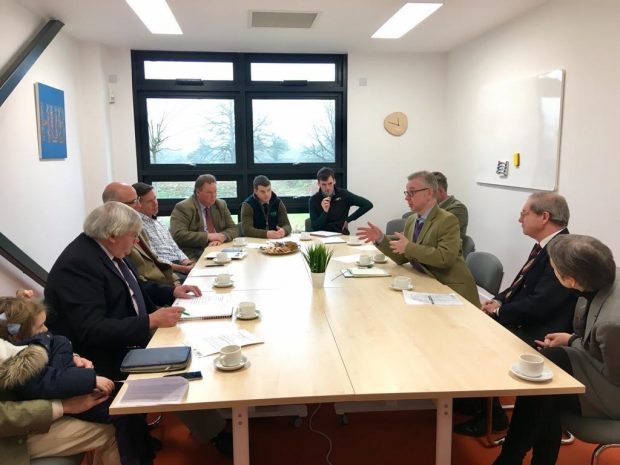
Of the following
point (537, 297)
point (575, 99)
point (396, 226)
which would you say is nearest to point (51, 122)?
point (396, 226)

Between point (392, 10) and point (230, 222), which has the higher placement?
point (392, 10)

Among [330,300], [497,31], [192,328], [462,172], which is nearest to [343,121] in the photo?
[462,172]

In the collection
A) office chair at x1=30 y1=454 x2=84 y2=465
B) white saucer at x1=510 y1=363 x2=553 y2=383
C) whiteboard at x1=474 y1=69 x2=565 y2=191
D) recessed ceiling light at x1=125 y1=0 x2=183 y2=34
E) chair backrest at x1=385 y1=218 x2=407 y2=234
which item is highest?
recessed ceiling light at x1=125 y1=0 x2=183 y2=34

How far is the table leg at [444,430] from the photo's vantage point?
5.65 feet

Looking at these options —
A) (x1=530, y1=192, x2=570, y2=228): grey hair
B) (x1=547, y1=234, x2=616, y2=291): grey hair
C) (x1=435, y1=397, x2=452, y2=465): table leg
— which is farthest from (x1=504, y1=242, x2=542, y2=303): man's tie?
A: (x1=435, y1=397, x2=452, y2=465): table leg

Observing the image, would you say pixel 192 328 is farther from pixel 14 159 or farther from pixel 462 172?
pixel 462 172

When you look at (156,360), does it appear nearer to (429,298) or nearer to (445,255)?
(429,298)

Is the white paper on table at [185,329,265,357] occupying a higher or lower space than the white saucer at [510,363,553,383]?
lower

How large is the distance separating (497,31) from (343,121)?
2.01m

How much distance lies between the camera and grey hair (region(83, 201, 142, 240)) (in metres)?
2.14

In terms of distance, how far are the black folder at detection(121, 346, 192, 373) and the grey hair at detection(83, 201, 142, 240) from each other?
0.60 metres

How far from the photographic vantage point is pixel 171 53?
5.77 meters

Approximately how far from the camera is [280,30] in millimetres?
4867

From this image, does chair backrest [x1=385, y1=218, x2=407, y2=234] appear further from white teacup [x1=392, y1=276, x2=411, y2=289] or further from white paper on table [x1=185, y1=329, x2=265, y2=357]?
white paper on table [x1=185, y1=329, x2=265, y2=357]
